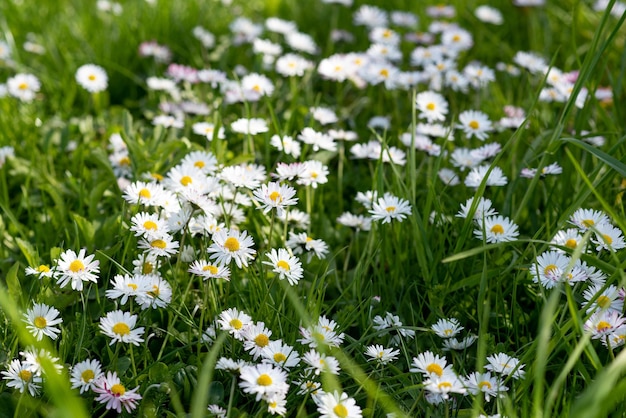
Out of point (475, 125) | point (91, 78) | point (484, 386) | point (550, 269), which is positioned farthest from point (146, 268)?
point (91, 78)

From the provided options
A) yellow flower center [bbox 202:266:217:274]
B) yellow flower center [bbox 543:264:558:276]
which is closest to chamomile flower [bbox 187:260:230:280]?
yellow flower center [bbox 202:266:217:274]

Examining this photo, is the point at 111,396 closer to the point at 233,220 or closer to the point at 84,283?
the point at 84,283

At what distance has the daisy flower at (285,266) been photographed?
67.8 inches

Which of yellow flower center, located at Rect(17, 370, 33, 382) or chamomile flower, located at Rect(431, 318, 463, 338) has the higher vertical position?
chamomile flower, located at Rect(431, 318, 463, 338)

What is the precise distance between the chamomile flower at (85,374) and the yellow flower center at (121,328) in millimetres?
73

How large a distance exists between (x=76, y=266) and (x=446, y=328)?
2.65 feet

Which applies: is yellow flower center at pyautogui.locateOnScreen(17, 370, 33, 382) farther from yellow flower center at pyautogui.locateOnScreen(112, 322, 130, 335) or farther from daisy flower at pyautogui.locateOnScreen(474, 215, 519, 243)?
daisy flower at pyautogui.locateOnScreen(474, 215, 519, 243)

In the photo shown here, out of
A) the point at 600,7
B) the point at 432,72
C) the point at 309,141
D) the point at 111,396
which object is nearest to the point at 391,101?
the point at 432,72

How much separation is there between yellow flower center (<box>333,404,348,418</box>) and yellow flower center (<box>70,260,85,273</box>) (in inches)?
24.5

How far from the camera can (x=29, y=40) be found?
11.2 ft

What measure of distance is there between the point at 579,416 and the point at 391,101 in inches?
79.0

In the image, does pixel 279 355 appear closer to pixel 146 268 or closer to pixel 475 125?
pixel 146 268

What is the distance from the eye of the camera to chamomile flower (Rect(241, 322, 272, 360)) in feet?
5.13

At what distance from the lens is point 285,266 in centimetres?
174
